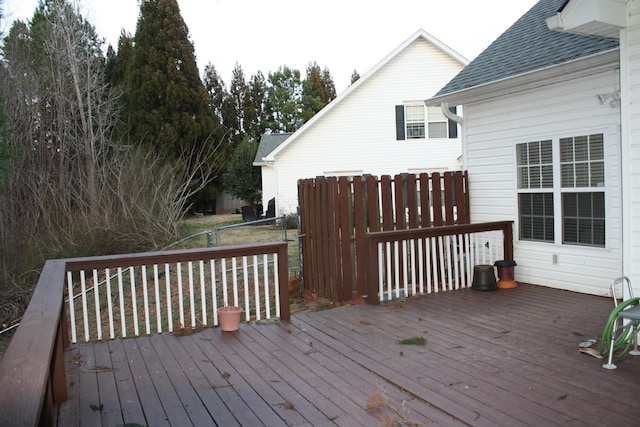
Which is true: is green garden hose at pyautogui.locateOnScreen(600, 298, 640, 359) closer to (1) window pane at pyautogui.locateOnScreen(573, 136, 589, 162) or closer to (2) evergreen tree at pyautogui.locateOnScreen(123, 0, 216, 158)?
(1) window pane at pyautogui.locateOnScreen(573, 136, 589, 162)

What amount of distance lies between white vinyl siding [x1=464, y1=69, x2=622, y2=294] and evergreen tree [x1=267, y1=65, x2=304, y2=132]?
3151 centimetres

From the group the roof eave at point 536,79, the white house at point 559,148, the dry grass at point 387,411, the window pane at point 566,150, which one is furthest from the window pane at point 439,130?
the dry grass at point 387,411

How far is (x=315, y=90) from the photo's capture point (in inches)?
1609

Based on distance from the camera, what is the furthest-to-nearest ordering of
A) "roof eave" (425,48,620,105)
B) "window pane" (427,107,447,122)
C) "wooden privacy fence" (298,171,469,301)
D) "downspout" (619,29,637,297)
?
"window pane" (427,107,447,122) < "wooden privacy fence" (298,171,469,301) < "roof eave" (425,48,620,105) < "downspout" (619,29,637,297)

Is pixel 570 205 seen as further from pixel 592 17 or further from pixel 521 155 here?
pixel 592 17

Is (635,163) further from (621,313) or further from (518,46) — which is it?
(518,46)

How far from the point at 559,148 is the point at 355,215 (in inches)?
100

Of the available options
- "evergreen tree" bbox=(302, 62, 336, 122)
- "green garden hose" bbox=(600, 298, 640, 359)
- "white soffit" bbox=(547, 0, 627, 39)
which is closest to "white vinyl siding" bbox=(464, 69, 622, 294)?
"white soffit" bbox=(547, 0, 627, 39)

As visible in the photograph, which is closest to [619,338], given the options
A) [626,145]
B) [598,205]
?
[626,145]

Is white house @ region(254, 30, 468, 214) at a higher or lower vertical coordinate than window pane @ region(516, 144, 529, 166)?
higher

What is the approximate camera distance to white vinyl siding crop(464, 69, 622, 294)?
18.3ft

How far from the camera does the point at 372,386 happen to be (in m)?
3.48

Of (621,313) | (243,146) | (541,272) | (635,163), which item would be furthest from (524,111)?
(243,146)

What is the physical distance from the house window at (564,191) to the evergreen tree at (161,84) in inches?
847
